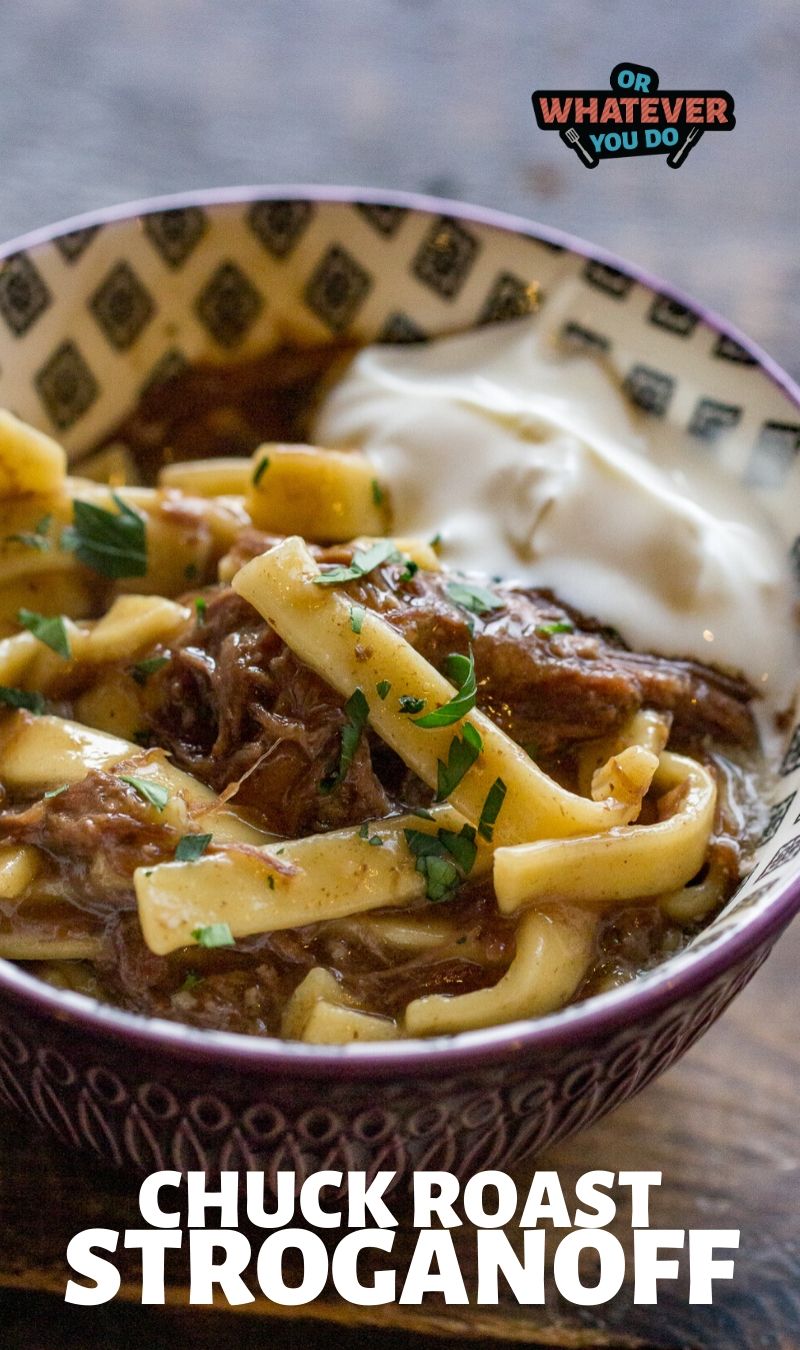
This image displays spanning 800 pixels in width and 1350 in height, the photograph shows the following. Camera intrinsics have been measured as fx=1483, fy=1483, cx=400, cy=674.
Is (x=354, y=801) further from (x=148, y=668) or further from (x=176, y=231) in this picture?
(x=176, y=231)

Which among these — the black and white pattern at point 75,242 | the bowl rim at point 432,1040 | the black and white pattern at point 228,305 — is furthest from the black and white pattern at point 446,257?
the bowl rim at point 432,1040

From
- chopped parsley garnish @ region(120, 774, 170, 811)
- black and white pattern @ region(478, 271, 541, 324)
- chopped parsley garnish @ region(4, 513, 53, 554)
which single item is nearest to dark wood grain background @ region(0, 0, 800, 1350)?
black and white pattern @ region(478, 271, 541, 324)

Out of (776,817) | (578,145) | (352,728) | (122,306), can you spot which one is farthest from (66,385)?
(776,817)

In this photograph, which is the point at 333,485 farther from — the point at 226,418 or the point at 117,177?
the point at 117,177

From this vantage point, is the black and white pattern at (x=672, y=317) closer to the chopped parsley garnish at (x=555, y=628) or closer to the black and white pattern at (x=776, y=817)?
the chopped parsley garnish at (x=555, y=628)

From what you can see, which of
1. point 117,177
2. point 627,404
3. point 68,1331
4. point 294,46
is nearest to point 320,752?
point 68,1331

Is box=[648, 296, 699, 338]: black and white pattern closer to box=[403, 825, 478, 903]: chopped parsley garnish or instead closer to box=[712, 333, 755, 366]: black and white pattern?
box=[712, 333, 755, 366]: black and white pattern
